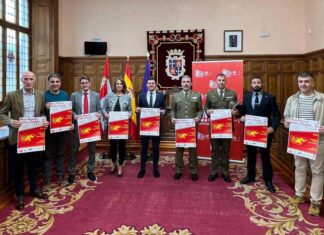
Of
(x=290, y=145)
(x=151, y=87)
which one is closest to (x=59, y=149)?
(x=151, y=87)

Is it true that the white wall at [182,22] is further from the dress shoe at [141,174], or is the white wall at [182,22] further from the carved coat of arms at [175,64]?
the dress shoe at [141,174]

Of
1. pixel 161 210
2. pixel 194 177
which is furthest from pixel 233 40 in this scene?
pixel 161 210

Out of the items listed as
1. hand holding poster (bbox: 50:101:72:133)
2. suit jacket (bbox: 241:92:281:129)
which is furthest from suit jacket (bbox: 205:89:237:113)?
hand holding poster (bbox: 50:101:72:133)

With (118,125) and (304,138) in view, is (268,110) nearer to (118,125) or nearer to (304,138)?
(304,138)

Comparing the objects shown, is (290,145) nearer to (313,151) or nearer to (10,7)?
(313,151)

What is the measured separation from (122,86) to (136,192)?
1.54 m

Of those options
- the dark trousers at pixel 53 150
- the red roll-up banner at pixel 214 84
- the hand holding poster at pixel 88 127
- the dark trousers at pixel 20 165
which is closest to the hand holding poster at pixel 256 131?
the red roll-up banner at pixel 214 84

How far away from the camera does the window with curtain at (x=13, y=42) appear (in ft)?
19.1

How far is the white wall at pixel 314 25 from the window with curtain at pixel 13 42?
6.09m

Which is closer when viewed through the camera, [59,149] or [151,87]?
[59,149]

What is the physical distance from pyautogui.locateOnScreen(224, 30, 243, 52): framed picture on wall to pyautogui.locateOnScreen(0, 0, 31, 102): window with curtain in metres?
4.46

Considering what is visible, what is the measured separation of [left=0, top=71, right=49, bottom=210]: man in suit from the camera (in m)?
3.32

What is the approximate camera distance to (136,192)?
388 centimetres

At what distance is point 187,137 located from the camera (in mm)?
4242
